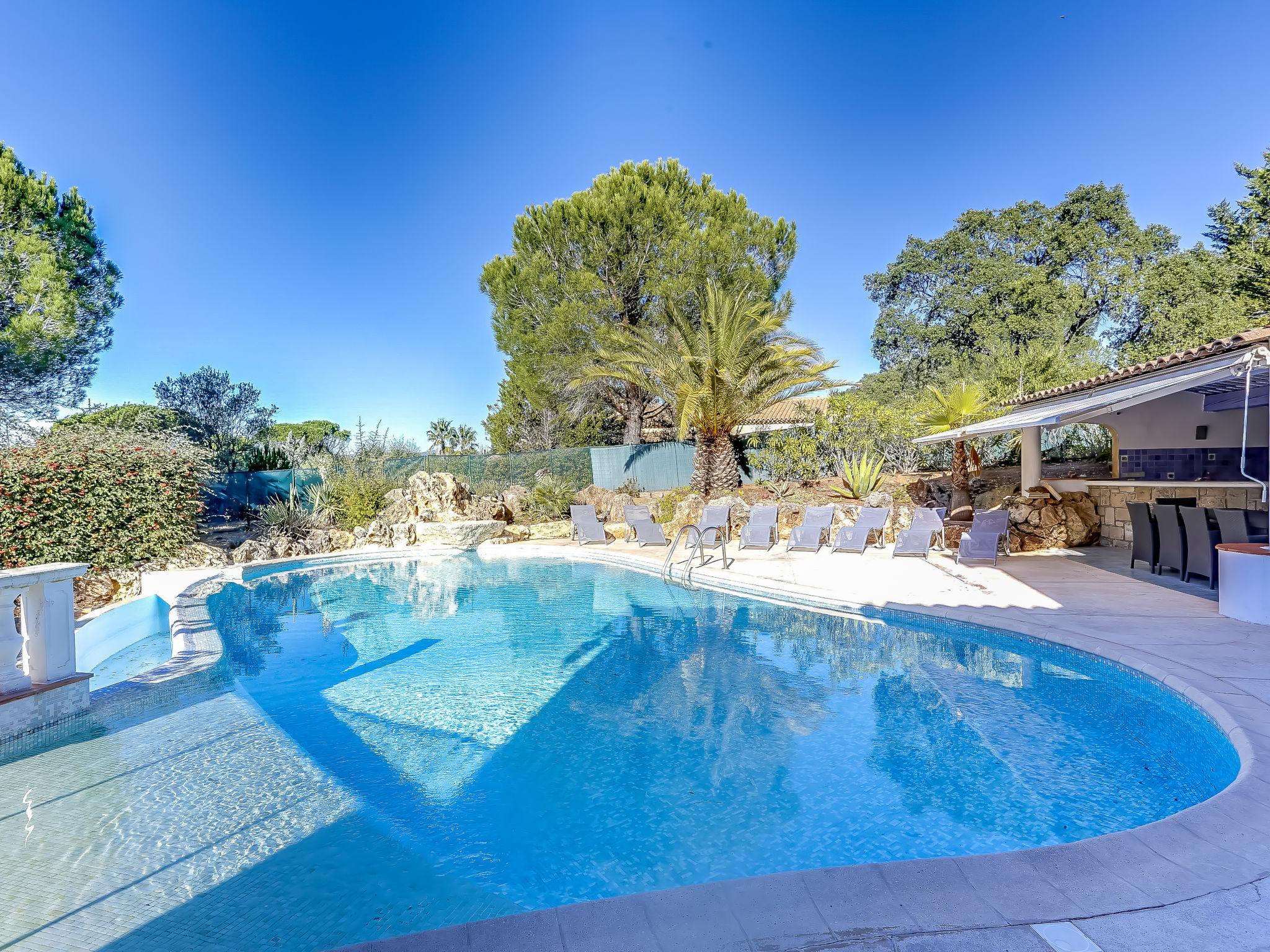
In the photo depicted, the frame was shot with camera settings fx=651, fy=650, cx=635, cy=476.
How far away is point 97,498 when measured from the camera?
10.0 meters

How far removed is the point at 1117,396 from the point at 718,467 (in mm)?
10096

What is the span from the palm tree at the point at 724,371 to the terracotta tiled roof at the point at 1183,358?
20.1ft

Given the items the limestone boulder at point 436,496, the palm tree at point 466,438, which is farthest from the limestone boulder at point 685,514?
the palm tree at point 466,438

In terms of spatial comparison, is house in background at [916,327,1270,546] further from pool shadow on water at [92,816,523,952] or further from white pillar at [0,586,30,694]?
white pillar at [0,586,30,694]

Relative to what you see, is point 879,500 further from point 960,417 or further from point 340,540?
point 340,540

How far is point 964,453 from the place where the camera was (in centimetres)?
1523

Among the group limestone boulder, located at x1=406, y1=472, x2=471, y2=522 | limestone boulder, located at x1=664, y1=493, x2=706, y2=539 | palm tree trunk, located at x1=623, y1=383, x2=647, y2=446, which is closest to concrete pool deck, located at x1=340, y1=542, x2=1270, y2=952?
limestone boulder, located at x1=664, y1=493, x2=706, y2=539

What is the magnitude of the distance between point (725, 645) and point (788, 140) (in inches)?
635

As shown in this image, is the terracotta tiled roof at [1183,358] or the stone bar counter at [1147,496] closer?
the terracotta tiled roof at [1183,358]

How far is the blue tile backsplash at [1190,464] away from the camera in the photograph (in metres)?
10.9

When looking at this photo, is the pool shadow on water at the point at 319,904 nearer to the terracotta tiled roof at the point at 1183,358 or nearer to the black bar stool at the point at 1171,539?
the black bar stool at the point at 1171,539

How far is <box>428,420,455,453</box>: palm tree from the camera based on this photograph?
39.3 meters

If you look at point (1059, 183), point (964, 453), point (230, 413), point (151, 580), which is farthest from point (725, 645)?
point (1059, 183)

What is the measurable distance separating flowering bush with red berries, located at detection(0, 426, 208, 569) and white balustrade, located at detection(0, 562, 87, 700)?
20.1ft
